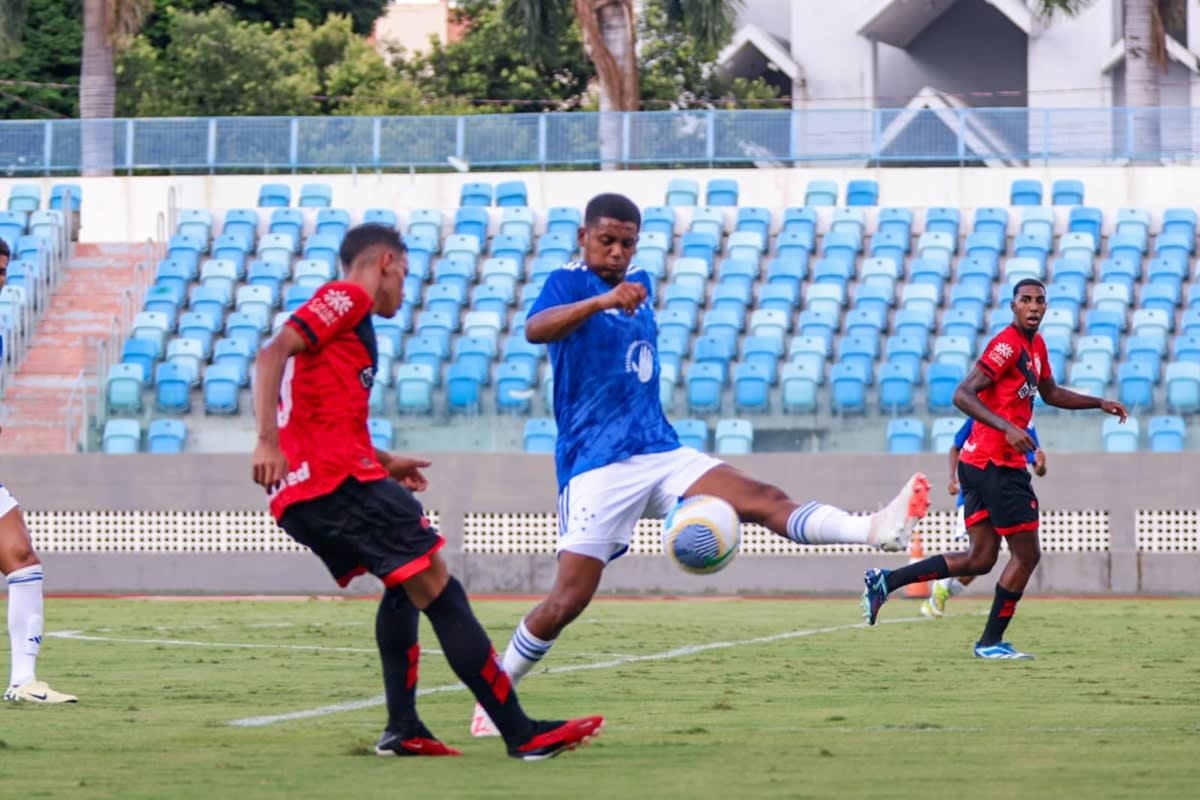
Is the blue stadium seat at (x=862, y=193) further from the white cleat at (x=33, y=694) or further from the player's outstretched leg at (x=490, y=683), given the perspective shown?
the player's outstretched leg at (x=490, y=683)

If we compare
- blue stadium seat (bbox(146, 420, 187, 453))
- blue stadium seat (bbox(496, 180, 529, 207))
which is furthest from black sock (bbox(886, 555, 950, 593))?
blue stadium seat (bbox(496, 180, 529, 207))

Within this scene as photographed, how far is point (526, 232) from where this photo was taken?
2991 cm

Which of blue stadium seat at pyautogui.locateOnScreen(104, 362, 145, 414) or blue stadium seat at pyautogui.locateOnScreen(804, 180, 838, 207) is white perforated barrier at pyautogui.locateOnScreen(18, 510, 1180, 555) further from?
blue stadium seat at pyautogui.locateOnScreen(804, 180, 838, 207)

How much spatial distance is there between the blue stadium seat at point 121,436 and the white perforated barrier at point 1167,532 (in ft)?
37.2

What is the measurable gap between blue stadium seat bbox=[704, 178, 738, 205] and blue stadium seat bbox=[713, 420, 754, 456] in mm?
8351

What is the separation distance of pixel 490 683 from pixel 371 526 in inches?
26.5

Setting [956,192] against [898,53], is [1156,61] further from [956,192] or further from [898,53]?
[898,53]

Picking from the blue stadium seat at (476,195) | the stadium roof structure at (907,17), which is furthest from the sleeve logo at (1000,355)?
the stadium roof structure at (907,17)

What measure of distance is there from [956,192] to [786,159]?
8.64 ft

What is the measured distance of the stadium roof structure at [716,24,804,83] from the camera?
4950 centimetres

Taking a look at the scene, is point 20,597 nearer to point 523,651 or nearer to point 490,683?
point 523,651

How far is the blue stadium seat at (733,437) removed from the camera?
75.3 ft

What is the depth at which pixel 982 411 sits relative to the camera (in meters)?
11.7

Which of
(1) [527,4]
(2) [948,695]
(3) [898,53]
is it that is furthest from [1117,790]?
(3) [898,53]
